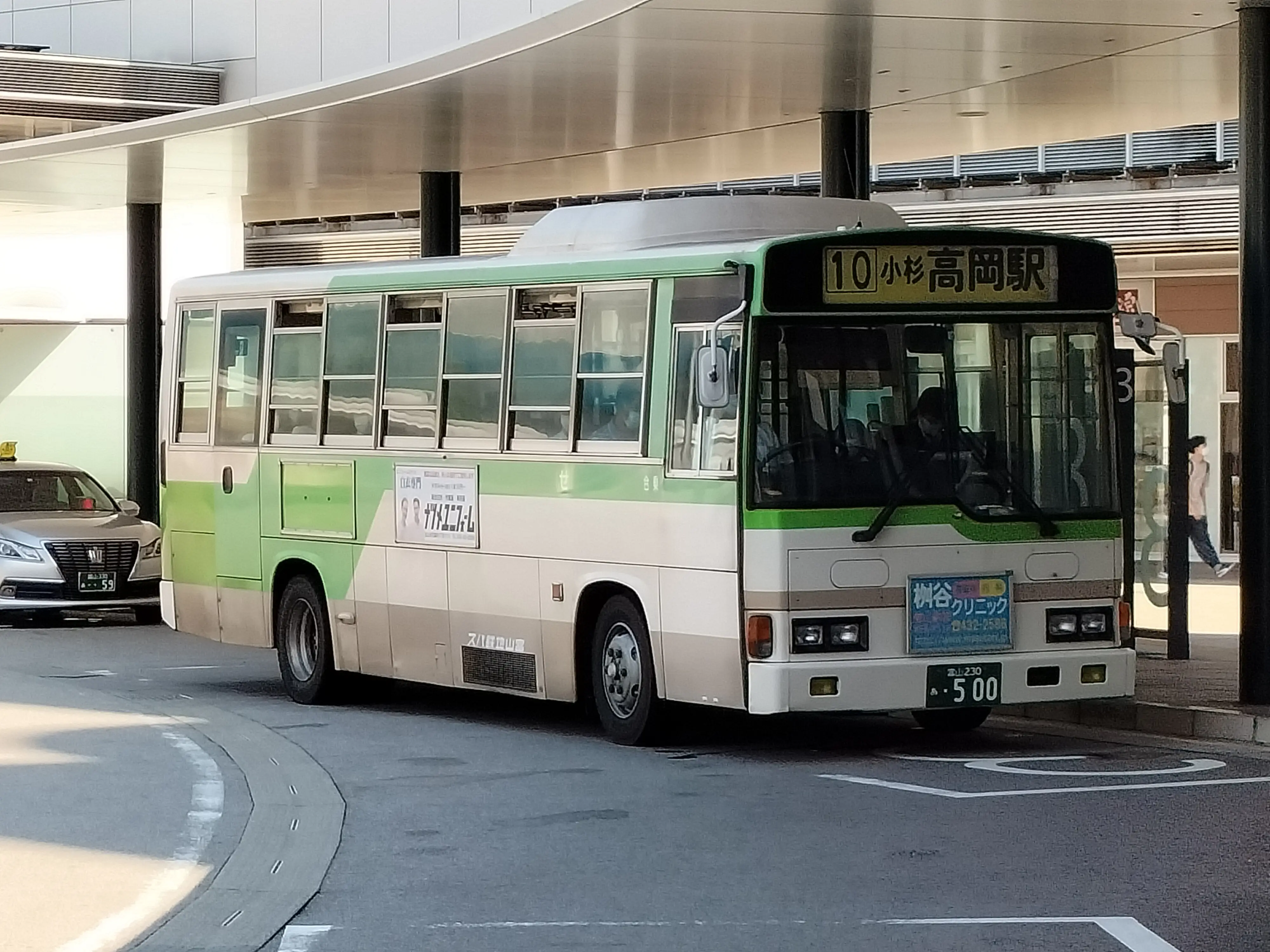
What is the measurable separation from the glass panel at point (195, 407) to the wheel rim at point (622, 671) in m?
5.01

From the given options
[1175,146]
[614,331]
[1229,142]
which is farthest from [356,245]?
[614,331]

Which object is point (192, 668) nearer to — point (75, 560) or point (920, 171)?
point (75, 560)

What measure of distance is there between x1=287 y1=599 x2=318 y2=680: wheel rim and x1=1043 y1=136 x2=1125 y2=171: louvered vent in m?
17.9

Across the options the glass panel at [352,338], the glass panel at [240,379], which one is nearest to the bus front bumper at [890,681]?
the glass panel at [352,338]

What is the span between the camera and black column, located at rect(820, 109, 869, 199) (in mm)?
20406

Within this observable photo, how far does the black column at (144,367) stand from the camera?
27281mm

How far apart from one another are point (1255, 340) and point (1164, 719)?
Result: 2.42 m

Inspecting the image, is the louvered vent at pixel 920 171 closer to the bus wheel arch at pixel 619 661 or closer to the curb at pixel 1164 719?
the curb at pixel 1164 719

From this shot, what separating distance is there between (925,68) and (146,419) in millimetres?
12817

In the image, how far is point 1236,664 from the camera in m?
17.2

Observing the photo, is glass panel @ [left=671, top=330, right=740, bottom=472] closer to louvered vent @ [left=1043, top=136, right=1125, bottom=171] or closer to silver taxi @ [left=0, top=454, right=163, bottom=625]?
silver taxi @ [left=0, top=454, right=163, bottom=625]

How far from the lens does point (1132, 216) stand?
30.1 metres

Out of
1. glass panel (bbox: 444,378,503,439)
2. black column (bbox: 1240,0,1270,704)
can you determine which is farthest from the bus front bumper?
glass panel (bbox: 444,378,503,439)

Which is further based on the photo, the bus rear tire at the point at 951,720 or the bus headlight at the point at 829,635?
the bus rear tire at the point at 951,720
